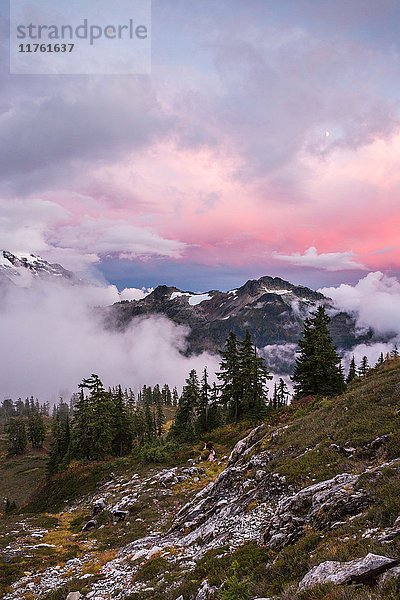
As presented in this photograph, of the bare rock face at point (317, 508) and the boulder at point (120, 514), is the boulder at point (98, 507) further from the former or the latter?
the bare rock face at point (317, 508)

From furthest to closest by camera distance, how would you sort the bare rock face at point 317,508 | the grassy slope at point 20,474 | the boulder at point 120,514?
the grassy slope at point 20,474, the boulder at point 120,514, the bare rock face at point 317,508

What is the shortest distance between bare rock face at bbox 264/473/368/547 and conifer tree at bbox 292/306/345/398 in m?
26.3

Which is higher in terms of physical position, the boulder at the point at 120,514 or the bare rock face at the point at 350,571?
the bare rock face at the point at 350,571

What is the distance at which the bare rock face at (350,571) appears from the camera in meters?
5.96

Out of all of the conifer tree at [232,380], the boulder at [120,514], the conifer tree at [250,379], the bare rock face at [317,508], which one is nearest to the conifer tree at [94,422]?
the conifer tree at [232,380]

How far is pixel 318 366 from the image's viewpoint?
121ft

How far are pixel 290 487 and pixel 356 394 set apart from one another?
10283 mm

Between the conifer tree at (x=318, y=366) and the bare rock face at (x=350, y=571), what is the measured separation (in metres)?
31.1

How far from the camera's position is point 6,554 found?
1947 centimetres

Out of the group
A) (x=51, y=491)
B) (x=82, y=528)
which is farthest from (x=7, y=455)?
(x=82, y=528)

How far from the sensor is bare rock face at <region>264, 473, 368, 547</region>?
9.59m

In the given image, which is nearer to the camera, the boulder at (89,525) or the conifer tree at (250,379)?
Result: the boulder at (89,525)

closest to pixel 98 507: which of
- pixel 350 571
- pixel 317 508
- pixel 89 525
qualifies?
pixel 89 525

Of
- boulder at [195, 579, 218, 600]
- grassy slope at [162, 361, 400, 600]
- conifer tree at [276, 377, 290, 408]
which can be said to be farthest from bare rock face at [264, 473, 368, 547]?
conifer tree at [276, 377, 290, 408]
